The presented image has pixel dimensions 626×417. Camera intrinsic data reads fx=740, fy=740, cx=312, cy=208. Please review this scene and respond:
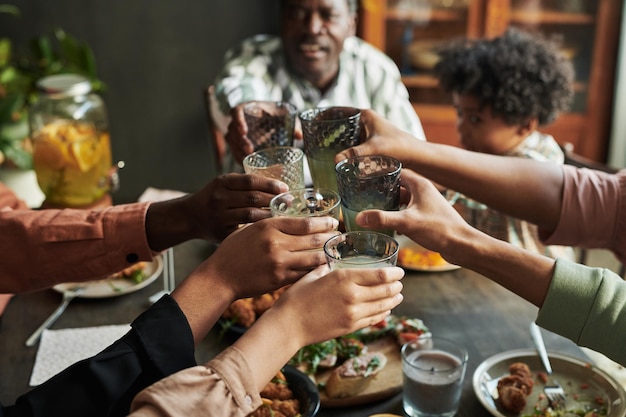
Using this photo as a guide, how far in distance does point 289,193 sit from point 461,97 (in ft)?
4.95

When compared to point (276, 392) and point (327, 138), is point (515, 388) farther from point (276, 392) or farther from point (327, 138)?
point (327, 138)

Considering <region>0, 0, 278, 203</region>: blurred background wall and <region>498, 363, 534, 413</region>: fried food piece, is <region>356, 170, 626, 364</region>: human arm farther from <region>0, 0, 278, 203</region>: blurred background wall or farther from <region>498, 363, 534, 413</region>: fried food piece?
<region>0, 0, 278, 203</region>: blurred background wall

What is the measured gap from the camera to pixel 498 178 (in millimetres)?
1760

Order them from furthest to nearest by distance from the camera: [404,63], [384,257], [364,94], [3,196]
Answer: [404,63], [364,94], [3,196], [384,257]

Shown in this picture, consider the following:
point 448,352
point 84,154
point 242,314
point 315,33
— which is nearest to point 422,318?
point 448,352

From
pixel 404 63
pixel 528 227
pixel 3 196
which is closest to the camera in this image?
pixel 3 196

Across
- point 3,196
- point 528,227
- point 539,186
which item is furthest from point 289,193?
point 528,227

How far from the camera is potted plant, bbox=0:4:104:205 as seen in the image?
334 centimetres

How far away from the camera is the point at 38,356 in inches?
67.2

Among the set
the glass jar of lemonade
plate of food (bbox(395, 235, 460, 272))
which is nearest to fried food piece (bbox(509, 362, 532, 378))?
plate of food (bbox(395, 235, 460, 272))

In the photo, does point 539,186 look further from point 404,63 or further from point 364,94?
point 404,63

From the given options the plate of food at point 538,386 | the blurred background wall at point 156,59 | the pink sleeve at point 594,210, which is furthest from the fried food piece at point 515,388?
the blurred background wall at point 156,59

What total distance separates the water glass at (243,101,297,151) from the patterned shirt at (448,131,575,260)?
28.5 inches

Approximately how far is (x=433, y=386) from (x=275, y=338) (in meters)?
0.53
